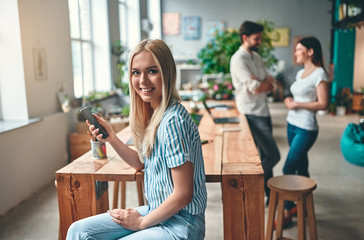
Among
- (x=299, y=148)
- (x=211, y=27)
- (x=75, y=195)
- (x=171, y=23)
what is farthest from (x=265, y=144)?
(x=171, y=23)

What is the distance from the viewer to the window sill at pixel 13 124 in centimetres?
334

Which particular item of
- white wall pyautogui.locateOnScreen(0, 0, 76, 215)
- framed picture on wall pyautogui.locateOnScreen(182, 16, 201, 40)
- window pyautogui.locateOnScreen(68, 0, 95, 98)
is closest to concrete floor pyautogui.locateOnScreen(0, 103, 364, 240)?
white wall pyautogui.locateOnScreen(0, 0, 76, 215)

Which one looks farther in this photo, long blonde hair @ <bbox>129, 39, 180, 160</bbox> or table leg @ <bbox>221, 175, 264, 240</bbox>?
table leg @ <bbox>221, 175, 264, 240</bbox>

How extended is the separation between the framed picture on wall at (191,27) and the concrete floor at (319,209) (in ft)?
25.4

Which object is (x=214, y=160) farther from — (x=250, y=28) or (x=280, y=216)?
(x=250, y=28)

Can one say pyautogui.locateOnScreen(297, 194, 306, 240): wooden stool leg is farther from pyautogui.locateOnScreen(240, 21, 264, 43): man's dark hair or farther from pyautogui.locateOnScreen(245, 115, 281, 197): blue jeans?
pyautogui.locateOnScreen(240, 21, 264, 43): man's dark hair

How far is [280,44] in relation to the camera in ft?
37.8

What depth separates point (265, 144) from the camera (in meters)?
3.23

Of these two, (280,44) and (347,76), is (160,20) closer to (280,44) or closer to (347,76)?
(280,44)

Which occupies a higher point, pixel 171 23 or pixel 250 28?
pixel 171 23

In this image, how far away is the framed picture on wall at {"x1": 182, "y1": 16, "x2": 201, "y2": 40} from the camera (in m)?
11.8

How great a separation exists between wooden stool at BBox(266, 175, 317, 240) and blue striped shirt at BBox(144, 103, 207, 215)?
99 cm

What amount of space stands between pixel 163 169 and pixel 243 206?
0.51 meters

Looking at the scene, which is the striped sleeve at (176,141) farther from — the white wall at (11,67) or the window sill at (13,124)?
the white wall at (11,67)
